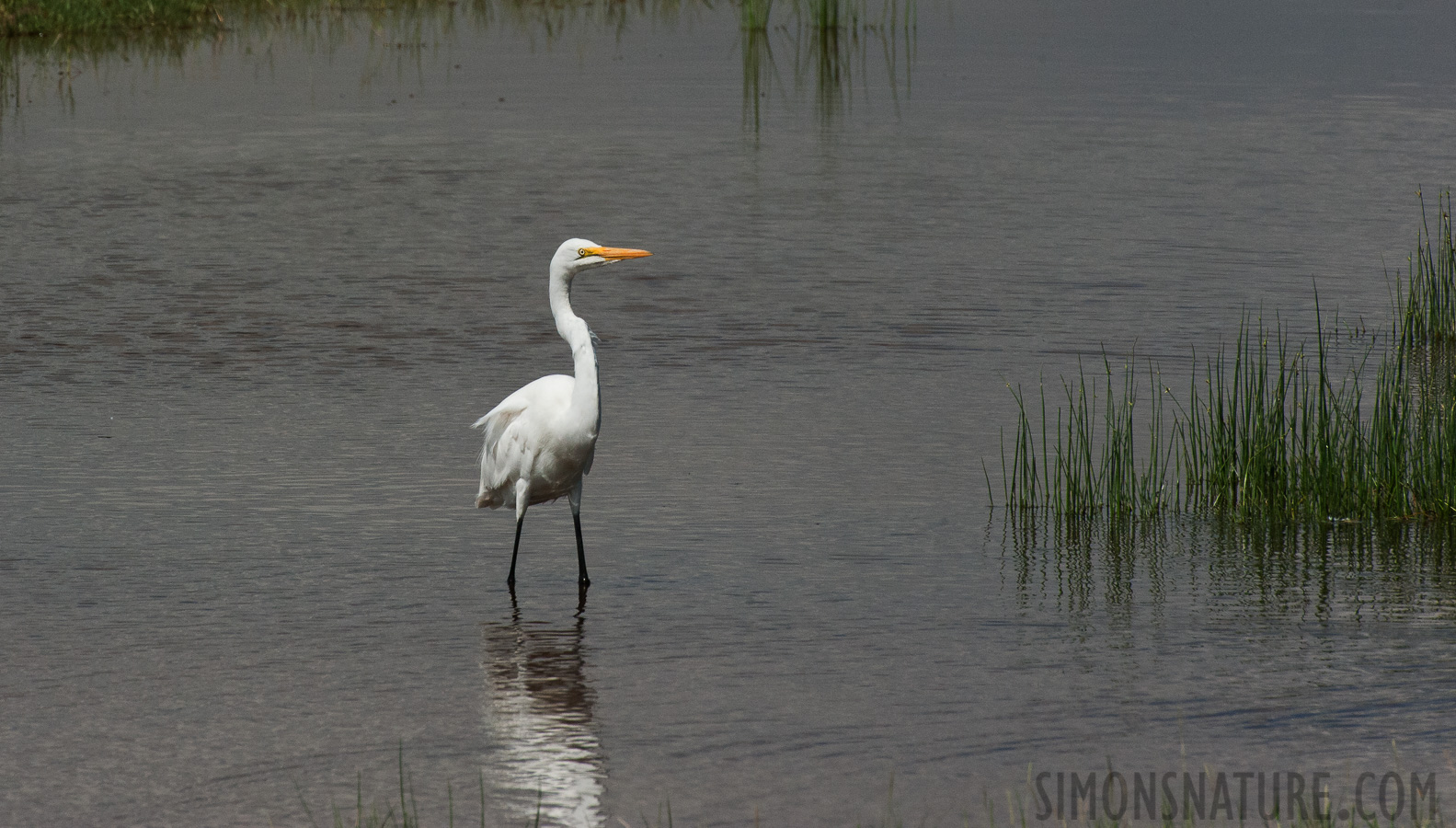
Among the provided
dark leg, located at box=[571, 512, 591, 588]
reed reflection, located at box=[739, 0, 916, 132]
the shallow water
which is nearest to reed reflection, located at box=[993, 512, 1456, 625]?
the shallow water

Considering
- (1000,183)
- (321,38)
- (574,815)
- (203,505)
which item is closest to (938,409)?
(203,505)

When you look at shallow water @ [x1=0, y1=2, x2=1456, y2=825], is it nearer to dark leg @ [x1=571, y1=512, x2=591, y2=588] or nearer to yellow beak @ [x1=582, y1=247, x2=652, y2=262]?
dark leg @ [x1=571, y1=512, x2=591, y2=588]

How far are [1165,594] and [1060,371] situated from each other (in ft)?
12.9

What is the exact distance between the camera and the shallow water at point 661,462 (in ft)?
18.9

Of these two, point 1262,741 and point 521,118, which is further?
point 521,118

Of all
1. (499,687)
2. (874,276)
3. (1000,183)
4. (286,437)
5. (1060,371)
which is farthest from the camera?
(1000,183)

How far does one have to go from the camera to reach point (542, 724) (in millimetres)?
5977

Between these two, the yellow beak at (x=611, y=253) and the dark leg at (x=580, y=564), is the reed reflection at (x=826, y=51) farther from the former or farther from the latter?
the dark leg at (x=580, y=564)

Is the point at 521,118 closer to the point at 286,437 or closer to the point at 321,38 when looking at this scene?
the point at 321,38

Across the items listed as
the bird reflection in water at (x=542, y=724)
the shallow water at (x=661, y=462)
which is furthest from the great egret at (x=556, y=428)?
the bird reflection in water at (x=542, y=724)

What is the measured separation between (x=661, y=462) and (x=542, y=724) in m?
3.31

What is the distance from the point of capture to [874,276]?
14.1 metres

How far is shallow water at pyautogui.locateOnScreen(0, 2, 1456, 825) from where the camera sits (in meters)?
5.77

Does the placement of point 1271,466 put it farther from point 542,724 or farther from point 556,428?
point 542,724
